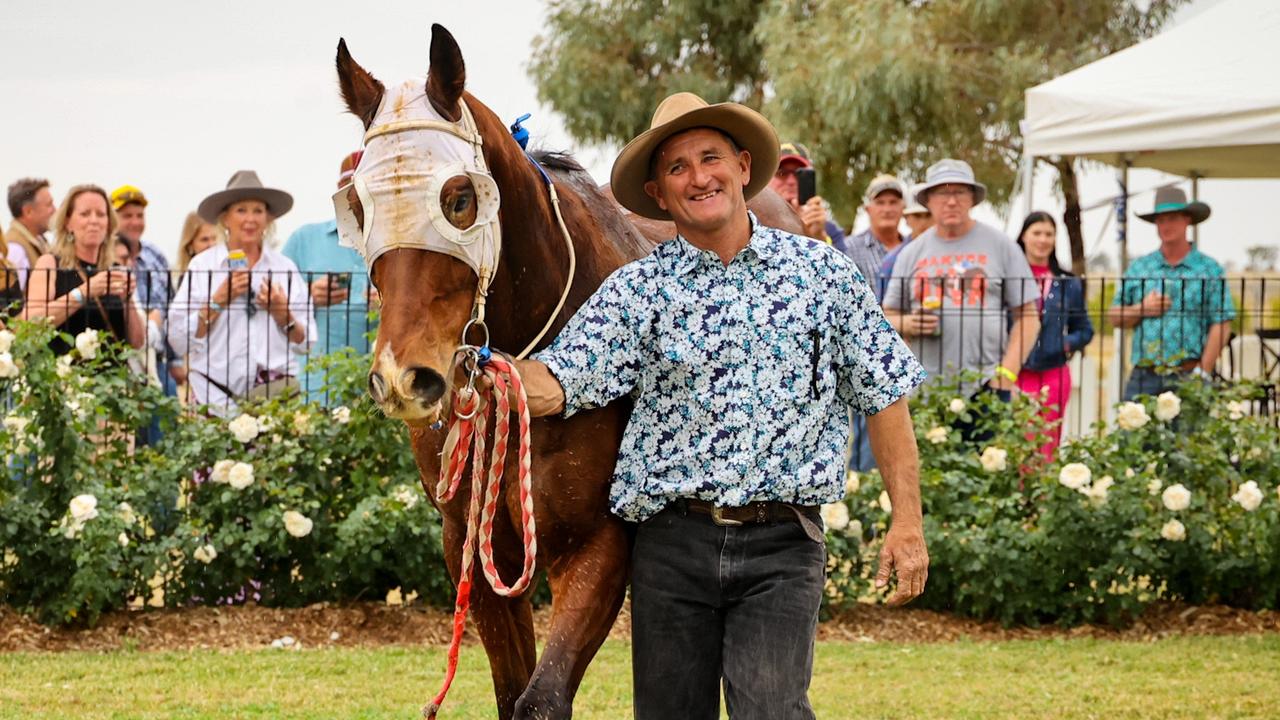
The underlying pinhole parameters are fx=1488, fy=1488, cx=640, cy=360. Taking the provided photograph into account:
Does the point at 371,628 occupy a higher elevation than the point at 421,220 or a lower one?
lower

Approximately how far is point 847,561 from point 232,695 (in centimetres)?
316

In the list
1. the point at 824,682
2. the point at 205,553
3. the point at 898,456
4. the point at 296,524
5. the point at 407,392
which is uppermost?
the point at 407,392

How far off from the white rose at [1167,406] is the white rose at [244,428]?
4.52 meters

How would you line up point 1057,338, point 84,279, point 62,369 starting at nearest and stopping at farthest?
point 62,369, point 84,279, point 1057,338

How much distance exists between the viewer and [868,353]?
3484 mm

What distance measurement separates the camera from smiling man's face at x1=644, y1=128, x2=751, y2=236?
11.5 feet

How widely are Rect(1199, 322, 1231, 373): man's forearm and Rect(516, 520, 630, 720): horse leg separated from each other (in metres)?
6.04

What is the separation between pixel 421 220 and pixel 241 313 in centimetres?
524

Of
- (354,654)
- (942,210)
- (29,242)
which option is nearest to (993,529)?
(942,210)

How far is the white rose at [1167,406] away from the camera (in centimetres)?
Answer: 752

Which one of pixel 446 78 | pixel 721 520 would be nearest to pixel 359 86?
pixel 446 78

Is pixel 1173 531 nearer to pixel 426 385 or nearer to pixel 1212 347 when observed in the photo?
pixel 1212 347

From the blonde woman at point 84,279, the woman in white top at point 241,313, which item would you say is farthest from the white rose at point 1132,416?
the blonde woman at point 84,279

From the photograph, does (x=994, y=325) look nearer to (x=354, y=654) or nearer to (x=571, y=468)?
(x=354, y=654)
